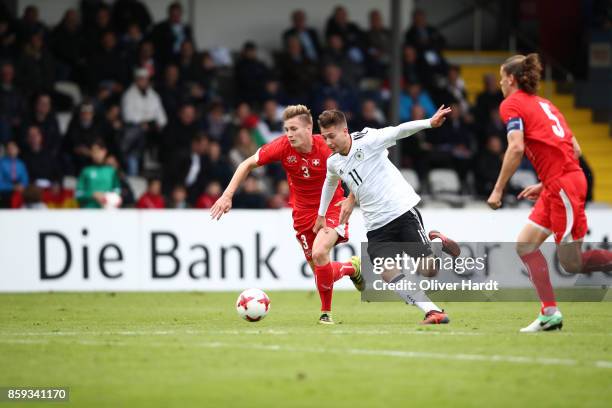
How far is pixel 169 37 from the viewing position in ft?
72.1

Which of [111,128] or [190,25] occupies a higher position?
[190,25]

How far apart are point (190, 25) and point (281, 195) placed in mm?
6276

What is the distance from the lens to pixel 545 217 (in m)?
9.45

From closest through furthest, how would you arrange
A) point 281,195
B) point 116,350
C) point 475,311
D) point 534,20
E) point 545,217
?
1. point 116,350
2. point 545,217
3. point 475,311
4. point 281,195
5. point 534,20

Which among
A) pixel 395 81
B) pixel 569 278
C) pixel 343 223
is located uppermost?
pixel 395 81

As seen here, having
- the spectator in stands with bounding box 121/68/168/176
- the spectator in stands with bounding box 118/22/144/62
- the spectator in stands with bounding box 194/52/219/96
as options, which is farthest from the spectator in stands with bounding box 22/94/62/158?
the spectator in stands with bounding box 194/52/219/96

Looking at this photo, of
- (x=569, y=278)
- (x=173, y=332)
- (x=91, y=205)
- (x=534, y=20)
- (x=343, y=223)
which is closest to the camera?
(x=173, y=332)

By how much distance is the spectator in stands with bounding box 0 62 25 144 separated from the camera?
19703mm

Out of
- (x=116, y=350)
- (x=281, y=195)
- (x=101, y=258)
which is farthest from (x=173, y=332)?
(x=281, y=195)

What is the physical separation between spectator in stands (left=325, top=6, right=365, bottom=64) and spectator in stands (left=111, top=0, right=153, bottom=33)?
12.3 feet

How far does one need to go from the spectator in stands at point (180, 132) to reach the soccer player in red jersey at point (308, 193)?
29.6 ft

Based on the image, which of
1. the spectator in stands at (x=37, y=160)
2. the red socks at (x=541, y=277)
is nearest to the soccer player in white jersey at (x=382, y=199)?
the red socks at (x=541, y=277)

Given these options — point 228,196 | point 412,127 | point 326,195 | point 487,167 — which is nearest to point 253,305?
point 228,196

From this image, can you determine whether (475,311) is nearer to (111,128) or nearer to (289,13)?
(111,128)
